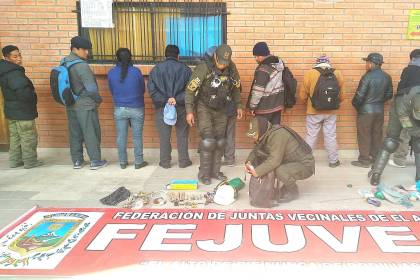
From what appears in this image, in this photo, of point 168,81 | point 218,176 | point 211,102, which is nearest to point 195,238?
point 218,176

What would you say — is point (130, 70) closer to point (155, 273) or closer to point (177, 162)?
point (177, 162)

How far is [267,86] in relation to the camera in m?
5.52

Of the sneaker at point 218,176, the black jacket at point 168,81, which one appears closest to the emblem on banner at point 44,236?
the sneaker at point 218,176

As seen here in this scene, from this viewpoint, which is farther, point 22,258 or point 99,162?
point 99,162

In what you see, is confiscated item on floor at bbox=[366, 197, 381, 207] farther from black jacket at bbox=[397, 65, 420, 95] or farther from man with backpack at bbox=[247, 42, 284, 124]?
man with backpack at bbox=[247, 42, 284, 124]

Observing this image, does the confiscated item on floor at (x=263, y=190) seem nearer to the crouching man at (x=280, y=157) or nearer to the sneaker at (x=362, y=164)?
the crouching man at (x=280, y=157)

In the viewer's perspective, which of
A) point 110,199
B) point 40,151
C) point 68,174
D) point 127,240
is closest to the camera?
point 127,240

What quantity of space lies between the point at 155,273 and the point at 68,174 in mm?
3081

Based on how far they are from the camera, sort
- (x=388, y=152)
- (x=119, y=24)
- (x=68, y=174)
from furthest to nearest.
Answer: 1. (x=119, y=24)
2. (x=68, y=174)
3. (x=388, y=152)

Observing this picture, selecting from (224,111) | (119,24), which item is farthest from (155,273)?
(119,24)

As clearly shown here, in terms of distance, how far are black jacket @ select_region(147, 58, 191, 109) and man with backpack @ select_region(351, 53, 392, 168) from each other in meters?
2.56

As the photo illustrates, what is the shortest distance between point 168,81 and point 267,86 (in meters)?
1.40

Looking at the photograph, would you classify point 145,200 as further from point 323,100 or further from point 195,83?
point 323,100

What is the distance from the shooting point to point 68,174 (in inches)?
225
